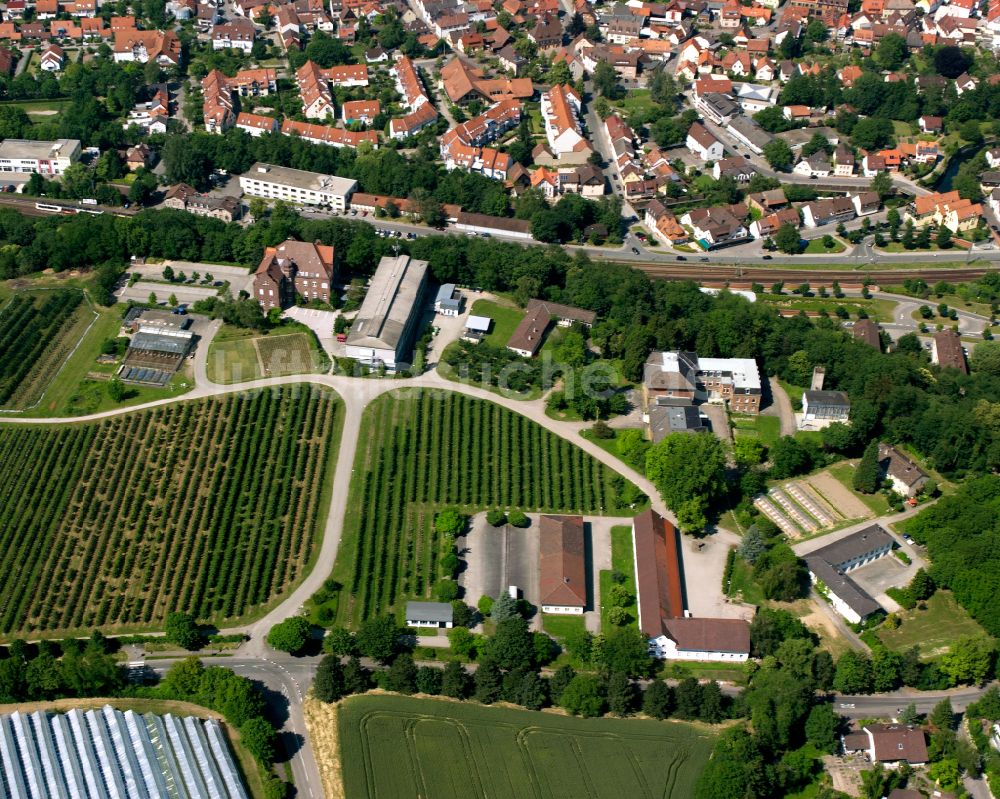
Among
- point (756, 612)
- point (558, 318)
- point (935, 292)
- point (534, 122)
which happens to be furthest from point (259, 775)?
point (534, 122)

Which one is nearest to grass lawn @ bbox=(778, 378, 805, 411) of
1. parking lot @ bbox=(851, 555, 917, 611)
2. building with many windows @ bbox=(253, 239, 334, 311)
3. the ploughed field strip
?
parking lot @ bbox=(851, 555, 917, 611)

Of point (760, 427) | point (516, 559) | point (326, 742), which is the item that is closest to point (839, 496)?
point (760, 427)

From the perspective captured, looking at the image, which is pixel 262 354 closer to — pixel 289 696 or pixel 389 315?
pixel 389 315

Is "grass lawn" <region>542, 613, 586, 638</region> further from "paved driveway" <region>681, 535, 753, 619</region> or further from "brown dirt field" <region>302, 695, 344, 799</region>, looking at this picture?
"brown dirt field" <region>302, 695, 344, 799</region>

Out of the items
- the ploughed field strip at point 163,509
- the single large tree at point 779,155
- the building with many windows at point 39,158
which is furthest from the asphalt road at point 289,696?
the single large tree at point 779,155

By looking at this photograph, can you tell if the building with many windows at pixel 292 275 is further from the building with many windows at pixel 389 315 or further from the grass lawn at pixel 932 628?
the grass lawn at pixel 932 628
